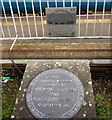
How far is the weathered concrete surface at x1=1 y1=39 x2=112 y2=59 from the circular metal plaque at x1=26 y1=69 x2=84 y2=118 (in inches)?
19.9

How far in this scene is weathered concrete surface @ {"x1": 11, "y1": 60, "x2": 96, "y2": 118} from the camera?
2543mm

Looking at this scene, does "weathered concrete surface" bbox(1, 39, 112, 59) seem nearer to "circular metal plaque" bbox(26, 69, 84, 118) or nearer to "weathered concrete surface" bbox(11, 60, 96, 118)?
"weathered concrete surface" bbox(11, 60, 96, 118)

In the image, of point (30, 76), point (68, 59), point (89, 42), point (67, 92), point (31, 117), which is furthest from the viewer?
point (89, 42)

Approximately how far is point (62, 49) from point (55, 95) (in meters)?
1.02

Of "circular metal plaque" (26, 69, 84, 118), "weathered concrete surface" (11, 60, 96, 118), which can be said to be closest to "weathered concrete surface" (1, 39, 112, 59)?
"weathered concrete surface" (11, 60, 96, 118)

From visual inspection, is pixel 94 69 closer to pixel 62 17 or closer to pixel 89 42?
pixel 89 42

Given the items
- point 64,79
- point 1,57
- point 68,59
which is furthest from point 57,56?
point 1,57

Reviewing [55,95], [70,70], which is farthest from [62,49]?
[55,95]

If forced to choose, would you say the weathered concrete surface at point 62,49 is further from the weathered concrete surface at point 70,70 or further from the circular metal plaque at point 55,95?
the circular metal plaque at point 55,95

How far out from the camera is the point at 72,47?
11.0 ft

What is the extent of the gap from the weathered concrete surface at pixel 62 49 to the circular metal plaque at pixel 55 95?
504 mm

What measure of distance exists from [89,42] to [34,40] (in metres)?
1.20

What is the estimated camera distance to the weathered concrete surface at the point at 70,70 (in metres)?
2.54

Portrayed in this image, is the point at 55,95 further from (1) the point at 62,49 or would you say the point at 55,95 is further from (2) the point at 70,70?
(1) the point at 62,49
